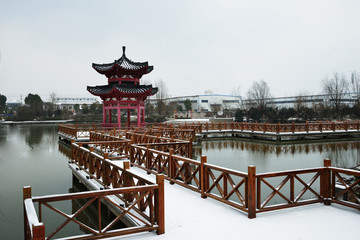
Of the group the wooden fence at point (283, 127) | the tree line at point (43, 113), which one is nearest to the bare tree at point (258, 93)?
the wooden fence at point (283, 127)

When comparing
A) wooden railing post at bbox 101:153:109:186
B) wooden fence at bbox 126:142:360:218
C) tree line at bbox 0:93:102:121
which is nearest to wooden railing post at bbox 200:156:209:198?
wooden fence at bbox 126:142:360:218

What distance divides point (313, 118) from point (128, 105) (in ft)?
74.6

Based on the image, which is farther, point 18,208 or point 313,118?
point 313,118

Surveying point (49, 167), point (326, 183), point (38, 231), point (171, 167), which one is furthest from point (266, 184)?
point (49, 167)

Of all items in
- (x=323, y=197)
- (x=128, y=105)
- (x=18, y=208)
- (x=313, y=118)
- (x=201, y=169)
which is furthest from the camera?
(x=313, y=118)

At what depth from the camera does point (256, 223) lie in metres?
4.56

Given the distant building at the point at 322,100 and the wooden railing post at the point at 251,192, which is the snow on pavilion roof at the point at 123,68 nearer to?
the wooden railing post at the point at 251,192

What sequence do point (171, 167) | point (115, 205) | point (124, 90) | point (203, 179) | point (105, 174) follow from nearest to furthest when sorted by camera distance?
point (115, 205) < point (203, 179) < point (105, 174) < point (171, 167) < point (124, 90)

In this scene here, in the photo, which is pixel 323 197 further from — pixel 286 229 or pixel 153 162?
pixel 153 162

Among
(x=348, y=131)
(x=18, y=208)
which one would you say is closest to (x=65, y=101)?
(x=348, y=131)

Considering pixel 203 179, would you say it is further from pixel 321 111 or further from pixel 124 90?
pixel 321 111

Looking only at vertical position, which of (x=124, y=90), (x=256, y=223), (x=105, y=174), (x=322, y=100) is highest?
(x=322, y=100)

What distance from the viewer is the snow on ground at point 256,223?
13.5ft

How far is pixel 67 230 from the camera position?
6047 millimetres
